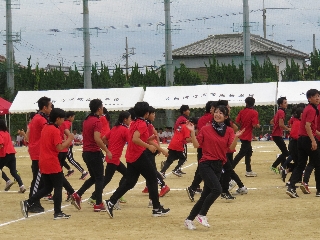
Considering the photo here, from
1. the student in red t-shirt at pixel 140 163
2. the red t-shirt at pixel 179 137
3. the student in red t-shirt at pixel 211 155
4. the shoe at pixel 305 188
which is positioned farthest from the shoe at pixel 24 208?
the red t-shirt at pixel 179 137

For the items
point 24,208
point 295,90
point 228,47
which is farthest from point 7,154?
point 228,47

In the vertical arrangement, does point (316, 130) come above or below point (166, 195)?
above

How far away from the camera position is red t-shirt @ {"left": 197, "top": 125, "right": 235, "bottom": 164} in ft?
34.0

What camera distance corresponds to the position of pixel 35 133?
1331 centimetres

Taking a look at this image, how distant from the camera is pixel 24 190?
16547mm

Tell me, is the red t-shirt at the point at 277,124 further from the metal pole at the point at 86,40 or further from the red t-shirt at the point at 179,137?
the metal pole at the point at 86,40

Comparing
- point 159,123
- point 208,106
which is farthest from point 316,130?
point 159,123

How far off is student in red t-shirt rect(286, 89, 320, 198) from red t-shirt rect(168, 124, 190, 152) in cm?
476

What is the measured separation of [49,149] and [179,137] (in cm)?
704

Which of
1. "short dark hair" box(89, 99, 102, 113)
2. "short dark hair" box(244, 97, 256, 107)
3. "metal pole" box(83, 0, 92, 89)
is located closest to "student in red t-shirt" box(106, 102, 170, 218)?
"short dark hair" box(89, 99, 102, 113)

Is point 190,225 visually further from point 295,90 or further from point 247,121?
point 295,90

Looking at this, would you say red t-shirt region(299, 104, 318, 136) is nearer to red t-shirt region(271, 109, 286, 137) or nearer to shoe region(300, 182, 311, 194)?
shoe region(300, 182, 311, 194)

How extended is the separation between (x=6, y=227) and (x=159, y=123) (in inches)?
1430

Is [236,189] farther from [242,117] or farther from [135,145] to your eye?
[135,145]
